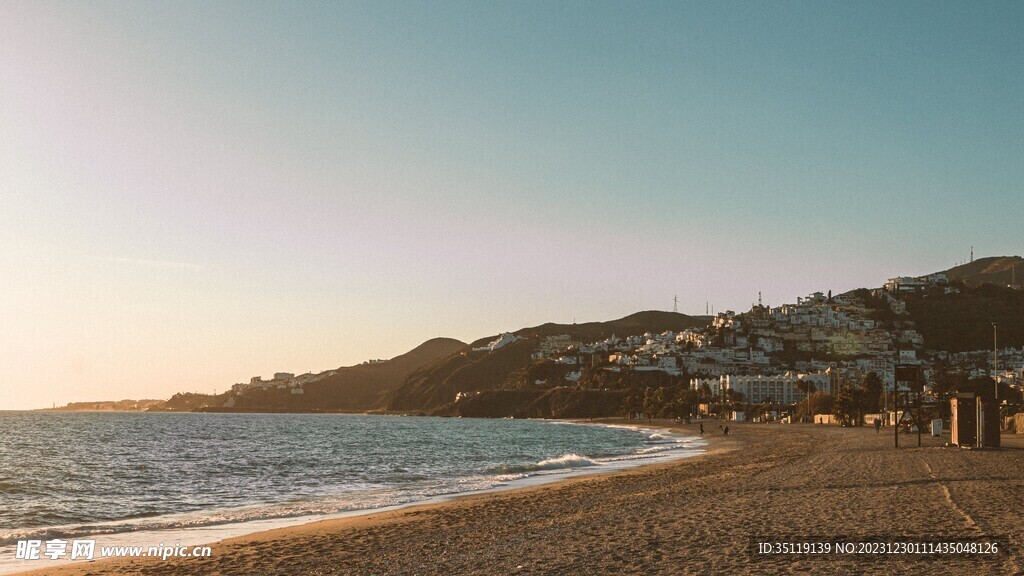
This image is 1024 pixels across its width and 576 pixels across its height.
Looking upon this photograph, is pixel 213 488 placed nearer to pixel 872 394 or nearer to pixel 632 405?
pixel 872 394

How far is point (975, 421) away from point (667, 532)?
30043 mm

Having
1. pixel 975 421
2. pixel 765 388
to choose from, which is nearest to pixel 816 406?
pixel 765 388

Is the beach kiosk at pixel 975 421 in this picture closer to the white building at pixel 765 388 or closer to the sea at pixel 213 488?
the sea at pixel 213 488

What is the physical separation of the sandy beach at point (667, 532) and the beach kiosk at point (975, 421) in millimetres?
12995

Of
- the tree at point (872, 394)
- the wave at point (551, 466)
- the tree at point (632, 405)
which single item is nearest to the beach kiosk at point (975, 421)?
the wave at point (551, 466)

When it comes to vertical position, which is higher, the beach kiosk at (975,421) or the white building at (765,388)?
the beach kiosk at (975,421)

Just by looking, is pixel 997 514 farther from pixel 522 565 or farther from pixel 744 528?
pixel 522 565

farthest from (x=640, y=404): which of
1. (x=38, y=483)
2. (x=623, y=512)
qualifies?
(x=623, y=512)

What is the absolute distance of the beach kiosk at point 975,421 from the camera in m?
37.0

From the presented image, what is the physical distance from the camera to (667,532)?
1452cm

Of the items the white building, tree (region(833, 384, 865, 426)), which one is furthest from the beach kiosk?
Answer: the white building

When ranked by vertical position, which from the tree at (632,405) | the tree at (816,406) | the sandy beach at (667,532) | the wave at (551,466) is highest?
the sandy beach at (667,532)

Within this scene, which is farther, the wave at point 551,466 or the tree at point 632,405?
the tree at point 632,405

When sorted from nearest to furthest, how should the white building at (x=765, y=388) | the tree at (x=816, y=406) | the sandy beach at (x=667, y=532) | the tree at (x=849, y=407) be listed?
the sandy beach at (x=667, y=532), the tree at (x=849, y=407), the tree at (x=816, y=406), the white building at (x=765, y=388)
